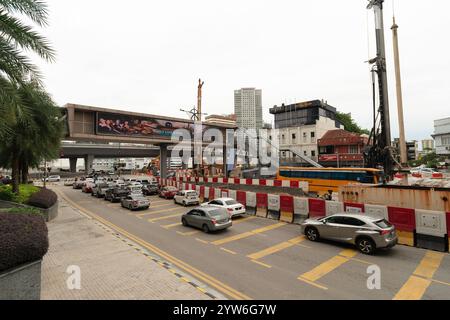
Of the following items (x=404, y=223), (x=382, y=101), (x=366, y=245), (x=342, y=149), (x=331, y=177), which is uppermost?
(x=382, y=101)

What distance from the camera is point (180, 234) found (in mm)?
13328

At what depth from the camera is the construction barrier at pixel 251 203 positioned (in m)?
18.1

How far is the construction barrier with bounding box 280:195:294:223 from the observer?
1563 centimetres

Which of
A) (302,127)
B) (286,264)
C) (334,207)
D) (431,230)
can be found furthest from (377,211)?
(302,127)

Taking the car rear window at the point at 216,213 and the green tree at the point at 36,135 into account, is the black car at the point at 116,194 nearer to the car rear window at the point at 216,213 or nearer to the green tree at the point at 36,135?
the green tree at the point at 36,135

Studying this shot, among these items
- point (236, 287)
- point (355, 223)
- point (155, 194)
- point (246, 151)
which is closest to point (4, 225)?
point (236, 287)

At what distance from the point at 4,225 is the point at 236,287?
6612mm

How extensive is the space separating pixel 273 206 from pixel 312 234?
498 centimetres

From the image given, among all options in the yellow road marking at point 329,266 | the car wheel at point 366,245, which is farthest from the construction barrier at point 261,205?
the car wheel at point 366,245

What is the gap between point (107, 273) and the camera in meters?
8.33

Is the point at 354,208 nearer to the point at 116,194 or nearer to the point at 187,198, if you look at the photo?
the point at 187,198

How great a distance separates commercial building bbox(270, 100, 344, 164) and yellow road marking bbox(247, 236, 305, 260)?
43151 millimetres

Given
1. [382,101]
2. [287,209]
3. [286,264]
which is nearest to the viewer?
[286,264]
